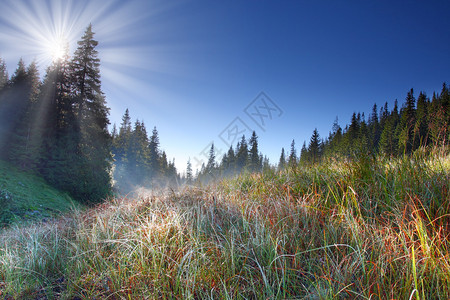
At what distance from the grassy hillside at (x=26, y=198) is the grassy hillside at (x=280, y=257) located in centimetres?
797

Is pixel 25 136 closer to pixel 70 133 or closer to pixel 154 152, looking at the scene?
pixel 70 133

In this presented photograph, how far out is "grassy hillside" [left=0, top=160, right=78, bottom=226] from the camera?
853cm

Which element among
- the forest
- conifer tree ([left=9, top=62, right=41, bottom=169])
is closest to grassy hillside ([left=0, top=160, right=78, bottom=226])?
conifer tree ([left=9, top=62, right=41, bottom=169])

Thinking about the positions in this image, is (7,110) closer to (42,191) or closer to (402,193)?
(42,191)

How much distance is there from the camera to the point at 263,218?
2463mm

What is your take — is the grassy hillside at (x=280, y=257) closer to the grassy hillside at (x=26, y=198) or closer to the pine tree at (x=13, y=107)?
the grassy hillside at (x=26, y=198)

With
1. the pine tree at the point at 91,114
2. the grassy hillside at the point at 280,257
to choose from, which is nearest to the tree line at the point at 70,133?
the pine tree at the point at 91,114

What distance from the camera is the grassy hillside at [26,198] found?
8.53 metres

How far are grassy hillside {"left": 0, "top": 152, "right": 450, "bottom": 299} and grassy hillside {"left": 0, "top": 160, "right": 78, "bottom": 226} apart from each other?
7969 millimetres

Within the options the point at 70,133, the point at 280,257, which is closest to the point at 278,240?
the point at 280,257

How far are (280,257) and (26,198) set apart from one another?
16.5 metres

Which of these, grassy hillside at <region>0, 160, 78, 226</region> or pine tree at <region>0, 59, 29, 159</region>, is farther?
pine tree at <region>0, 59, 29, 159</region>

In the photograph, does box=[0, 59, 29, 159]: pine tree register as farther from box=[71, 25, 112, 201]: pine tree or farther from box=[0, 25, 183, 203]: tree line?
box=[71, 25, 112, 201]: pine tree

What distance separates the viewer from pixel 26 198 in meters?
11.5
